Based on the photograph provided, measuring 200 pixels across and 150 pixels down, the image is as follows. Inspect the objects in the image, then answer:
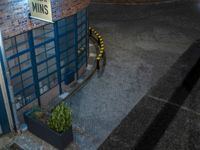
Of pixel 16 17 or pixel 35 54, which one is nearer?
pixel 16 17

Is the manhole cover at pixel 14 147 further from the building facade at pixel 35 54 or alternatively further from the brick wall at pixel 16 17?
the brick wall at pixel 16 17

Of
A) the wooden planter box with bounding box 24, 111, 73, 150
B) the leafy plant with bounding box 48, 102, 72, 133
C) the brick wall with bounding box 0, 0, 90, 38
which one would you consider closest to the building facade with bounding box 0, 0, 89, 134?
the brick wall with bounding box 0, 0, 90, 38

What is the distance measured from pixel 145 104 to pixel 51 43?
5347 millimetres

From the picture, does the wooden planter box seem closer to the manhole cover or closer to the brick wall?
the manhole cover

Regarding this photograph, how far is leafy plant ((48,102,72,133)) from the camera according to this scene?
360 inches

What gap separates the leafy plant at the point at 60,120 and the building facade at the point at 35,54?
190 cm

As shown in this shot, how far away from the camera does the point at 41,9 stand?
28.9ft

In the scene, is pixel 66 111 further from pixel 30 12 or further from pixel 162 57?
pixel 162 57

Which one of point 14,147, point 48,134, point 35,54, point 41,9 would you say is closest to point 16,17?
point 41,9

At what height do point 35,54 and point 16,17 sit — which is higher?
point 16,17

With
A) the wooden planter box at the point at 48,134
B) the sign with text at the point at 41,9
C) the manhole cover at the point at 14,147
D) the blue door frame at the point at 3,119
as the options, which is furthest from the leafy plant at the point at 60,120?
the sign with text at the point at 41,9

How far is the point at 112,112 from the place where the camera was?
11.6 metres

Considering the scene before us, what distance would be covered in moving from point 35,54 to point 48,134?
3.42 metres

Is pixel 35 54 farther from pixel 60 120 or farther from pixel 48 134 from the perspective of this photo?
pixel 48 134
